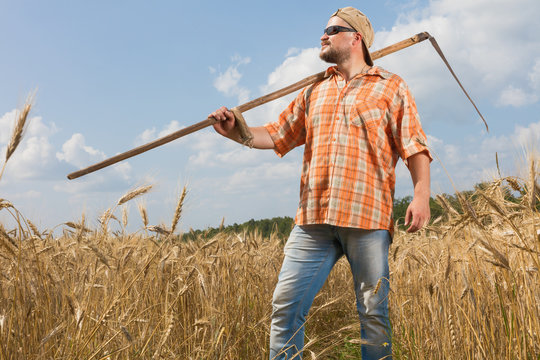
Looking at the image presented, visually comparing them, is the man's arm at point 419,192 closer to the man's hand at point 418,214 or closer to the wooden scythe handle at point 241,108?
the man's hand at point 418,214

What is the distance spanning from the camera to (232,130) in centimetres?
304

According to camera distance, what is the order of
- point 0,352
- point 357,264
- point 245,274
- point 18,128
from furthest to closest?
1. point 245,274
2. point 357,264
3. point 18,128
4. point 0,352

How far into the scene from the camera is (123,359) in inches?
88.0

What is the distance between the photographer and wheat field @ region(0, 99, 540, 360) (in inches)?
80.7

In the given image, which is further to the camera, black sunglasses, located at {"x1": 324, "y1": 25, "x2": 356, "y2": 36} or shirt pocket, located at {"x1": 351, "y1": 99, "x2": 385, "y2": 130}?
black sunglasses, located at {"x1": 324, "y1": 25, "x2": 356, "y2": 36}

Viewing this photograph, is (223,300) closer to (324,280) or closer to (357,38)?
(324,280)

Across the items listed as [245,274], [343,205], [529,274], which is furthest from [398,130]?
[245,274]

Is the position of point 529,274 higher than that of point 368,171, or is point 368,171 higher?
point 368,171

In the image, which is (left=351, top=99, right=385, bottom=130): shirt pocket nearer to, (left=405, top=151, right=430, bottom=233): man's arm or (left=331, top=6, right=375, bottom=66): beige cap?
(left=405, top=151, right=430, bottom=233): man's arm

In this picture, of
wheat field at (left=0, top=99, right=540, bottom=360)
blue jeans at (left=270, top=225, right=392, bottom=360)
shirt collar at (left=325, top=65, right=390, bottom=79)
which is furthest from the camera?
shirt collar at (left=325, top=65, right=390, bottom=79)

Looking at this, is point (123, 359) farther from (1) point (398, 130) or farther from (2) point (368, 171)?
(1) point (398, 130)

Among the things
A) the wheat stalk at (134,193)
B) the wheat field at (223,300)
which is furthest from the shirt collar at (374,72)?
the wheat stalk at (134,193)

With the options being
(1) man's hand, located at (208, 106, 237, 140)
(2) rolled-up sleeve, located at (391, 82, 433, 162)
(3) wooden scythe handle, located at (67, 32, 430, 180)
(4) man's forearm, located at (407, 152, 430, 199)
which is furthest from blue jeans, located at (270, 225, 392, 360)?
(3) wooden scythe handle, located at (67, 32, 430, 180)

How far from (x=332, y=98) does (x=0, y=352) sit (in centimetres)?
210
